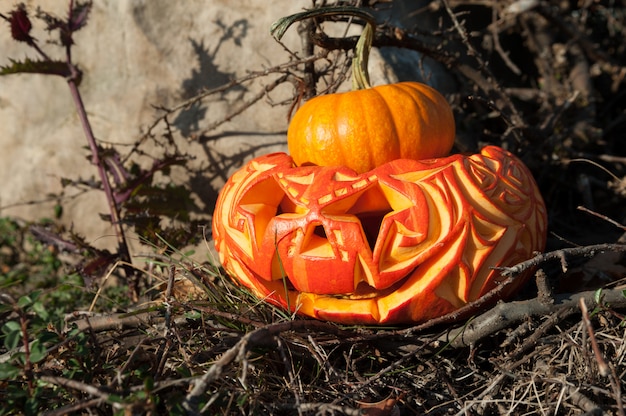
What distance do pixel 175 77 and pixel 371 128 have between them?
147 centimetres

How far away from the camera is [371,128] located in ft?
6.32

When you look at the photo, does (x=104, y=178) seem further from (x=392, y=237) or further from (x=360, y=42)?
(x=392, y=237)

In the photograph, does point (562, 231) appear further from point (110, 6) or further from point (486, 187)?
point (110, 6)

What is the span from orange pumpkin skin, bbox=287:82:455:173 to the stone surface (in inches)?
26.8

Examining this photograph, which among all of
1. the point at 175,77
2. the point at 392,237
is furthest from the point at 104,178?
the point at 392,237

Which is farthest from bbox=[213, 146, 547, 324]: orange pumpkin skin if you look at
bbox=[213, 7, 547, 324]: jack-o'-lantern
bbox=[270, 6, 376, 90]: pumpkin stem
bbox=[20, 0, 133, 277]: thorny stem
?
bbox=[20, 0, 133, 277]: thorny stem

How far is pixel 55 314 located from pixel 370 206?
5.19 feet

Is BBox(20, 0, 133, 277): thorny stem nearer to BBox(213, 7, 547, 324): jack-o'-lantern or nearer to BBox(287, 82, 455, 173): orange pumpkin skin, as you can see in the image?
BBox(213, 7, 547, 324): jack-o'-lantern

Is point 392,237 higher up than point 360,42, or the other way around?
point 360,42

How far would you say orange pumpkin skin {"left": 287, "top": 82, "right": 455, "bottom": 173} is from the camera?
1937 mm

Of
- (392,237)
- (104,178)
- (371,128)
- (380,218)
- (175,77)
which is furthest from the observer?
(175,77)

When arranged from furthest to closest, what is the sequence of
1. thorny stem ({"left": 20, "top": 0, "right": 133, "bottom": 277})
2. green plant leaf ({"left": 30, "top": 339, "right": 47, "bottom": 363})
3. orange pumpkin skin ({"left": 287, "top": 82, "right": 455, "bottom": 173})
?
thorny stem ({"left": 20, "top": 0, "right": 133, "bottom": 277}), orange pumpkin skin ({"left": 287, "top": 82, "right": 455, "bottom": 173}), green plant leaf ({"left": 30, "top": 339, "right": 47, "bottom": 363})

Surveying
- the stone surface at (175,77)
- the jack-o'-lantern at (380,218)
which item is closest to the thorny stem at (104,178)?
the stone surface at (175,77)

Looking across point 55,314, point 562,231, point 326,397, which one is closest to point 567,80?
point 562,231
